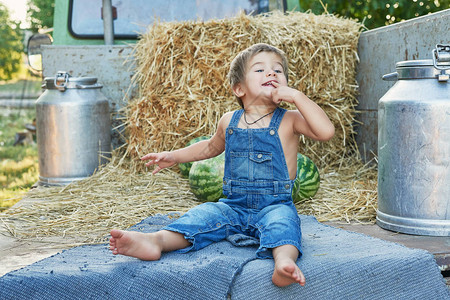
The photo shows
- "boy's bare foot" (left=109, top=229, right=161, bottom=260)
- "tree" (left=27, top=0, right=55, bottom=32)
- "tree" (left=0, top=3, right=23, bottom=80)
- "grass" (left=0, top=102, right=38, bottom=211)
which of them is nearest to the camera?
"boy's bare foot" (left=109, top=229, right=161, bottom=260)

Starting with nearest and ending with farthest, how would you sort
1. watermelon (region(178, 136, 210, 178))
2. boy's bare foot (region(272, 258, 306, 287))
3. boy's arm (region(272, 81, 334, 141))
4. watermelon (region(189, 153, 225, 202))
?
boy's bare foot (region(272, 258, 306, 287)), boy's arm (region(272, 81, 334, 141)), watermelon (region(189, 153, 225, 202)), watermelon (region(178, 136, 210, 178))

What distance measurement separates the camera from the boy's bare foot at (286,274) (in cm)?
166

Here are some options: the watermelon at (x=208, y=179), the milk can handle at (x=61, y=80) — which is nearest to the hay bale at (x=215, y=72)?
the milk can handle at (x=61, y=80)

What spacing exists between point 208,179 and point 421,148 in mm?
1299

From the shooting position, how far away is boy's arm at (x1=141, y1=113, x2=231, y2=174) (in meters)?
2.55

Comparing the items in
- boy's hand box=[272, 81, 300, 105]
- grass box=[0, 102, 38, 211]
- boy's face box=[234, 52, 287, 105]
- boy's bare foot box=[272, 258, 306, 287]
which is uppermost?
boy's face box=[234, 52, 287, 105]

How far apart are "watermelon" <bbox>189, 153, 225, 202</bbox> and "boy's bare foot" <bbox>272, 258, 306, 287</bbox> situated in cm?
143

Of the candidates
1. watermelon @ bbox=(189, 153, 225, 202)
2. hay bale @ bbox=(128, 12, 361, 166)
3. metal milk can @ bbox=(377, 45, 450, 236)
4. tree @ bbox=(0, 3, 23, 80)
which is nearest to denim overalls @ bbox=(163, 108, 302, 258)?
metal milk can @ bbox=(377, 45, 450, 236)

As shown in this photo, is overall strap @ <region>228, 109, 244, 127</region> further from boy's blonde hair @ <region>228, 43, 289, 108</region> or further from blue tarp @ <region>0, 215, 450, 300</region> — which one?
blue tarp @ <region>0, 215, 450, 300</region>

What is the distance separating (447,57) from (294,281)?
4.37 feet

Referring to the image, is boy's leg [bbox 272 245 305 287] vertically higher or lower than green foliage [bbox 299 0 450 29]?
lower

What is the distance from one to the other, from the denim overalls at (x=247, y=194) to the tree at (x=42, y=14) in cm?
1230

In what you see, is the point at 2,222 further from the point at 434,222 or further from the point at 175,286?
the point at 434,222

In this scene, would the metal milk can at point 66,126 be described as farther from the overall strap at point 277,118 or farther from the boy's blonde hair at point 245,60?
the overall strap at point 277,118
